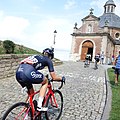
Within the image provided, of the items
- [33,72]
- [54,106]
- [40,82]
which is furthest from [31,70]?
[54,106]

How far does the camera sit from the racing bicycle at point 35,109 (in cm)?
461

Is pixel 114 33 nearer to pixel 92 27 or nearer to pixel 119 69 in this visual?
pixel 92 27

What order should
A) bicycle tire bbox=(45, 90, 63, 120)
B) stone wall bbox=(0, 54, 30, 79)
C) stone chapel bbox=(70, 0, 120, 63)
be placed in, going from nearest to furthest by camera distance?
1. bicycle tire bbox=(45, 90, 63, 120)
2. stone wall bbox=(0, 54, 30, 79)
3. stone chapel bbox=(70, 0, 120, 63)

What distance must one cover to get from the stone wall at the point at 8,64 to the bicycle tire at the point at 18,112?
25.0 feet

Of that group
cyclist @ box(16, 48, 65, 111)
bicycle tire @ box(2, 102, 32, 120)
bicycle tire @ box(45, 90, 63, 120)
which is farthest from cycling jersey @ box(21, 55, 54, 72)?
bicycle tire @ box(45, 90, 63, 120)

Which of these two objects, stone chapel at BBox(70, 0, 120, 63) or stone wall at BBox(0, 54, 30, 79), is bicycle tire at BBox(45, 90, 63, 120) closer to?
stone wall at BBox(0, 54, 30, 79)

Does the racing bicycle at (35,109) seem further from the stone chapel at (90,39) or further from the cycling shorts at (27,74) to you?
the stone chapel at (90,39)

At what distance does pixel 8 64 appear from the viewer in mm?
13086

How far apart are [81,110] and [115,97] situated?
2633 millimetres

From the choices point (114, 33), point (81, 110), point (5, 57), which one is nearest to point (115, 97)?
point (81, 110)

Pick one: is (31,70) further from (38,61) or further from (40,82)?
(40,82)

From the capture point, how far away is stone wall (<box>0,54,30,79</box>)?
40.3 ft

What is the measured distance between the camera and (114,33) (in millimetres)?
59125

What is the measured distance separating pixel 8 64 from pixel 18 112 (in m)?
8.66
